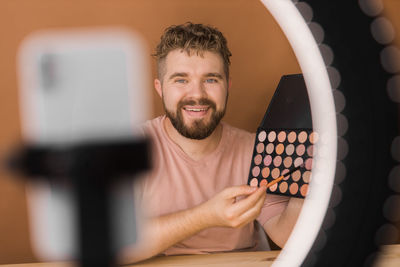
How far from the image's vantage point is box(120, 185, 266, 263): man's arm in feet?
1.66

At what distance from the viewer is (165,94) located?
766 mm

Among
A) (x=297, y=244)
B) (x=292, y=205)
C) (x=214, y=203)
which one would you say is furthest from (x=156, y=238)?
(x=297, y=244)

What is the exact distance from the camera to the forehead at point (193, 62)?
738 mm

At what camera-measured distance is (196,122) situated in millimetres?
760

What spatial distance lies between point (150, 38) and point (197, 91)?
19 centimetres

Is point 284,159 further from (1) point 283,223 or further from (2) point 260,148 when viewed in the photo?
(1) point 283,223

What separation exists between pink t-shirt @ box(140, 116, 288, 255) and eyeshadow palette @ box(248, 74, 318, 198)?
0.64 ft

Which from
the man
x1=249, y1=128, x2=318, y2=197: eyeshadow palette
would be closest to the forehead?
the man

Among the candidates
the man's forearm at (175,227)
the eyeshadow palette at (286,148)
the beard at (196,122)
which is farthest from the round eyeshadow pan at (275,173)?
the beard at (196,122)

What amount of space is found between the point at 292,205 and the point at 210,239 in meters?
0.17

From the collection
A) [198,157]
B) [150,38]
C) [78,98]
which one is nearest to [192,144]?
[198,157]

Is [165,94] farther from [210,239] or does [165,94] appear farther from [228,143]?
[210,239]

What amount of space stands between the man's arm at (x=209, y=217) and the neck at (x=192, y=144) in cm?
17

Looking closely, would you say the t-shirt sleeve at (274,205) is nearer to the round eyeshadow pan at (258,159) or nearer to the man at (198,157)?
the man at (198,157)
